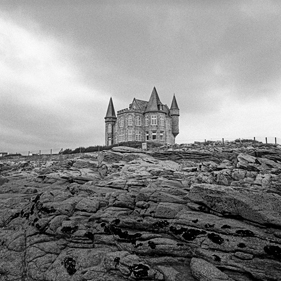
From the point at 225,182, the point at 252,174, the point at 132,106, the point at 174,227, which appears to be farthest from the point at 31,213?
the point at 132,106

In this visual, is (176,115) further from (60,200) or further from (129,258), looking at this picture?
(129,258)

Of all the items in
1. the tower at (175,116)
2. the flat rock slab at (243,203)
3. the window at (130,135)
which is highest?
the tower at (175,116)

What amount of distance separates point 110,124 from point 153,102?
1815 centimetres

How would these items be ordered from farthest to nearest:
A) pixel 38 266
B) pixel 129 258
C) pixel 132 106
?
pixel 132 106 → pixel 38 266 → pixel 129 258

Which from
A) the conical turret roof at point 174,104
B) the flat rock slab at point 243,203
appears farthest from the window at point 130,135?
the flat rock slab at point 243,203

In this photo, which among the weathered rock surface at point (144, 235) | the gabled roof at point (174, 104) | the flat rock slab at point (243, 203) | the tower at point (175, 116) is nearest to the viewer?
the weathered rock surface at point (144, 235)

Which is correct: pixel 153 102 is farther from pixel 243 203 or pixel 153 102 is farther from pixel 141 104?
pixel 243 203

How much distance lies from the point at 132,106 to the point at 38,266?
6718 centimetres

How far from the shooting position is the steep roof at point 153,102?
7669 centimetres

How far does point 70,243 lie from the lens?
15594 millimetres

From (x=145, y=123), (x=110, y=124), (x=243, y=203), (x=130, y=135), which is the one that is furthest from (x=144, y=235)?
(x=110, y=124)

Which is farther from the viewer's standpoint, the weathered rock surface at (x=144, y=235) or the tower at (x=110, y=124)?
the tower at (x=110, y=124)

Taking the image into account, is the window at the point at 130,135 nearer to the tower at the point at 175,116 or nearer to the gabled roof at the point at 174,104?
the tower at the point at 175,116

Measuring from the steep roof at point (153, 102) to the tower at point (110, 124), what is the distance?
14.3 m
